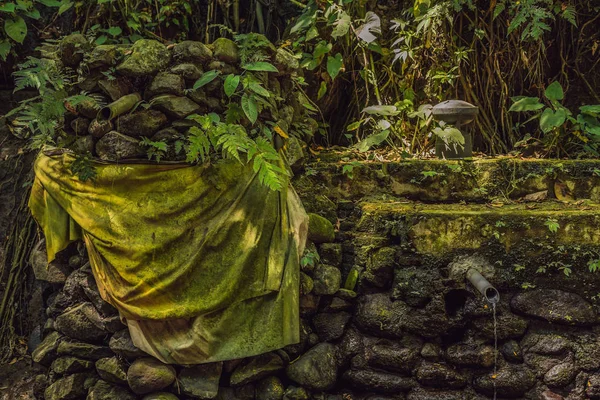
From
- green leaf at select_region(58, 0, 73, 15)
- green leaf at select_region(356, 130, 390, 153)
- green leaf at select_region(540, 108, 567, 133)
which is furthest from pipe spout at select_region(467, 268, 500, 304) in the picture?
green leaf at select_region(58, 0, 73, 15)

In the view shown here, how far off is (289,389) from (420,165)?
2048mm

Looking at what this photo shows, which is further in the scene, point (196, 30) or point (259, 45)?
point (196, 30)

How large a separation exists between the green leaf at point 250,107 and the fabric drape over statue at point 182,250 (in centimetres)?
33

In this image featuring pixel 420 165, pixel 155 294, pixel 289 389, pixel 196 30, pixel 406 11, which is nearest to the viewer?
pixel 155 294

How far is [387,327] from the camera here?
13.0ft

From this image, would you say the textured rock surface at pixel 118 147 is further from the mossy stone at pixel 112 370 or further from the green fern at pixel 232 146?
the mossy stone at pixel 112 370

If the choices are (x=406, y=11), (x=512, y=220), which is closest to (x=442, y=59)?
(x=406, y=11)

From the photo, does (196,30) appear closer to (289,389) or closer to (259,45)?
(259,45)

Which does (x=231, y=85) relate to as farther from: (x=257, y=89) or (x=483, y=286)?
(x=483, y=286)

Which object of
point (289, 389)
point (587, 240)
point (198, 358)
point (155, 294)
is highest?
point (587, 240)

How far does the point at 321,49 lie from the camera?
4.96 metres

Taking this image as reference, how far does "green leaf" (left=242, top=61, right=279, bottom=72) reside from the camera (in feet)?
12.2

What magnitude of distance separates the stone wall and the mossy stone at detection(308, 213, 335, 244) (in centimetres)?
1

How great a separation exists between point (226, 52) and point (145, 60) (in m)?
0.56
